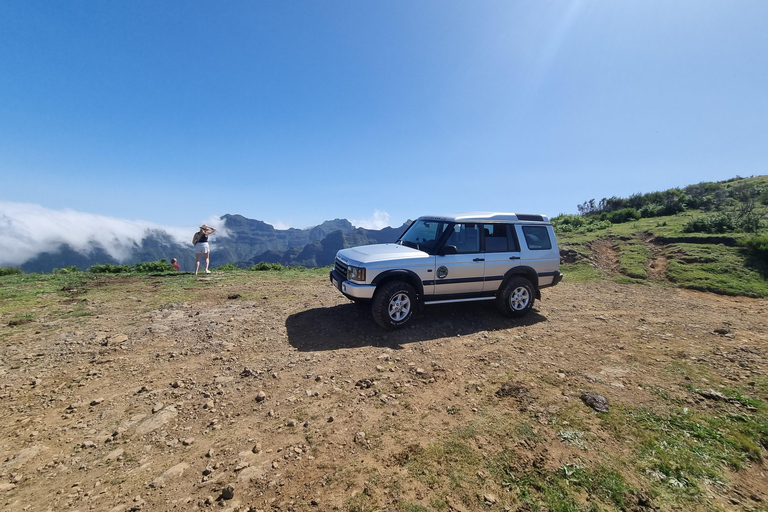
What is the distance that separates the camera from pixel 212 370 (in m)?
4.31

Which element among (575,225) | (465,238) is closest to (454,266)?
(465,238)

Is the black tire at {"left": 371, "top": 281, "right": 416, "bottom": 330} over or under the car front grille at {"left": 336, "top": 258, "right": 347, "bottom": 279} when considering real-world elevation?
Answer: under

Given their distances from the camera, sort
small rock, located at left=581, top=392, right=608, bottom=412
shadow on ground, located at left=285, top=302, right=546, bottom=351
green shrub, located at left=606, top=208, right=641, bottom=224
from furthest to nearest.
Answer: green shrub, located at left=606, top=208, right=641, bottom=224 < shadow on ground, located at left=285, top=302, right=546, bottom=351 < small rock, located at left=581, top=392, right=608, bottom=412

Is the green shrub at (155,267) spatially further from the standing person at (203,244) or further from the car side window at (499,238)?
the car side window at (499,238)

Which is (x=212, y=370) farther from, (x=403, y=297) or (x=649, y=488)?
(x=649, y=488)

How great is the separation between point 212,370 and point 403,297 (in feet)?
10.7

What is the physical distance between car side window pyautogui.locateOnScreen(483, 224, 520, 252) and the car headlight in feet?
9.07

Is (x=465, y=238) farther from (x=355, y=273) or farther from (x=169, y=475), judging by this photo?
(x=169, y=475)

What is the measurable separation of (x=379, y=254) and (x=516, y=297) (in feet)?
10.7

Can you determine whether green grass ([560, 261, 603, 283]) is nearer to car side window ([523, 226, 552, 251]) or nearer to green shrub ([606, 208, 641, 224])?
car side window ([523, 226, 552, 251])

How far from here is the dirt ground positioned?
98.5 inches

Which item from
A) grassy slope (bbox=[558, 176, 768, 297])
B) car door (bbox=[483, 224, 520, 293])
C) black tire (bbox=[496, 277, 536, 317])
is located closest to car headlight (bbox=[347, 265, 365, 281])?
car door (bbox=[483, 224, 520, 293])

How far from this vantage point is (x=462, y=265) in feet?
20.4

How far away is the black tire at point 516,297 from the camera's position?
6.61m
